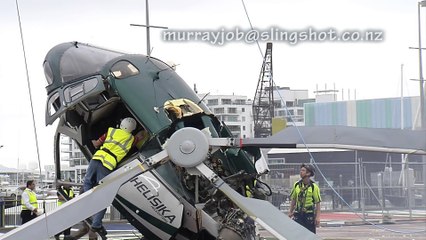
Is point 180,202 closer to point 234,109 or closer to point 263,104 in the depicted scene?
point 263,104

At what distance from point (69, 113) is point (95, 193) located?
2.87 metres

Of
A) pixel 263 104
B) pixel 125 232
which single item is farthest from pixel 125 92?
pixel 263 104

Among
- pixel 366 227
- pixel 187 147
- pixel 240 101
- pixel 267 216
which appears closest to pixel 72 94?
pixel 187 147

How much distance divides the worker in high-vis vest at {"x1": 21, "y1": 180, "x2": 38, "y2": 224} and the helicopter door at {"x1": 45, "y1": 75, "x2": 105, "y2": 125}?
6.12m

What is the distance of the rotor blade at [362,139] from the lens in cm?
816

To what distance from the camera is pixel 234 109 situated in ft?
407

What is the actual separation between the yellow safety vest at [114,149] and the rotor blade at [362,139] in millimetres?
2519

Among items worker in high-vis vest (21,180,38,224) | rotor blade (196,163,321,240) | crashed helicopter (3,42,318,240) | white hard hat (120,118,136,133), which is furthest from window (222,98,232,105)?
rotor blade (196,163,321,240)

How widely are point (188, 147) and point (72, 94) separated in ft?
8.23

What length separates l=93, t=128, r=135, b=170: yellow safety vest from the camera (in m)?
9.84

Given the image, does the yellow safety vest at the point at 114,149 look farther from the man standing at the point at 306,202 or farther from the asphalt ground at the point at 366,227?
the asphalt ground at the point at 366,227

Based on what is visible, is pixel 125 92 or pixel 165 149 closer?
pixel 165 149

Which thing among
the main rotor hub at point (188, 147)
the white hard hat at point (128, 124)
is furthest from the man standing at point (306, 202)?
the main rotor hub at point (188, 147)

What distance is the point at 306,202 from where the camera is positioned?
12484 millimetres
